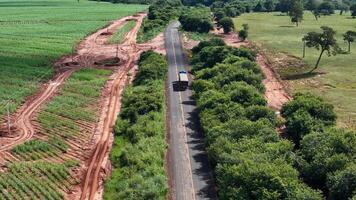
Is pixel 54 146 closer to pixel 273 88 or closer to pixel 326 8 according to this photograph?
pixel 273 88

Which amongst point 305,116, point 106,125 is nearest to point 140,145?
point 106,125

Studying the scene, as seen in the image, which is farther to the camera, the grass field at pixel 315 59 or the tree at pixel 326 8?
the tree at pixel 326 8

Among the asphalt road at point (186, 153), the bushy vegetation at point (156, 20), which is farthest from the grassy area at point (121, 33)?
the asphalt road at point (186, 153)

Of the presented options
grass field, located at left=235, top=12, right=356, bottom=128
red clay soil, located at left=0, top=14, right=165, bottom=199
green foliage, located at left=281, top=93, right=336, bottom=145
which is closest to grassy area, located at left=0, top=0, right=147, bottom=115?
red clay soil, located at left=0, top=14, right=165, bottom=199

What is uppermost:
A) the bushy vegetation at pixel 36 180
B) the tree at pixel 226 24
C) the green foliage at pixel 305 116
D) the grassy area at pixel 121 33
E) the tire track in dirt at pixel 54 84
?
the tree at pixel 226 24

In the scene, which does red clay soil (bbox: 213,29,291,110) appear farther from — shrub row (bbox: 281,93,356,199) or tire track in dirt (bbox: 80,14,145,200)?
tire track in dirt (bbox: 80,14,145,200)

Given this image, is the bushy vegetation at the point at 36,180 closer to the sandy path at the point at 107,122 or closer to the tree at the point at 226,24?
the sandy path at the point at 107,122

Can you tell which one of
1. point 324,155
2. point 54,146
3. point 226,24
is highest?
point 226,24
